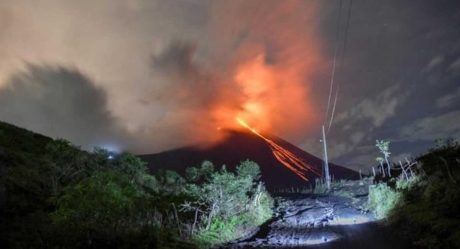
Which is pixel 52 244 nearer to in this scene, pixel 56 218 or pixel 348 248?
pixel 56 218

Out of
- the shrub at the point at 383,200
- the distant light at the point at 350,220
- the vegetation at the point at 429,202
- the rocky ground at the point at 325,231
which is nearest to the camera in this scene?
the vegetation at the point at 429,202

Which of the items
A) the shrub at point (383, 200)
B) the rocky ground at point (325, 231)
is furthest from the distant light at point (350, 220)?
the shrub at point (383, 200)

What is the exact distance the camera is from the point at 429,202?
76.1ft

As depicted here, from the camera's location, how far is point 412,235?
20.5 meters

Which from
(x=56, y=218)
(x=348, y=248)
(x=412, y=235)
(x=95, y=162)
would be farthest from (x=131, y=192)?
(x=95, y=162)

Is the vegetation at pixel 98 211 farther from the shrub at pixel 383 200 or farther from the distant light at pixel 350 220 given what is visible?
the shrub at pixel 383 200

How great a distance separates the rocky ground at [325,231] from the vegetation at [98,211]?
70.6 inches

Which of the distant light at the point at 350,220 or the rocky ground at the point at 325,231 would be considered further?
the distant light at the point at 350,220

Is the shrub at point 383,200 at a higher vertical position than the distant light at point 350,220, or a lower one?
higher

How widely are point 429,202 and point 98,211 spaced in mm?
18887

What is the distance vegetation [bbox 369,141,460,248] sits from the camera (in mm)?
17859

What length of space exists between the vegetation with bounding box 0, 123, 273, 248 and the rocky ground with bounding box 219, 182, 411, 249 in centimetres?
179

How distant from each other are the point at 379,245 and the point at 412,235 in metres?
2.12

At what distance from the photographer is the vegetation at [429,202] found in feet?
58.6
